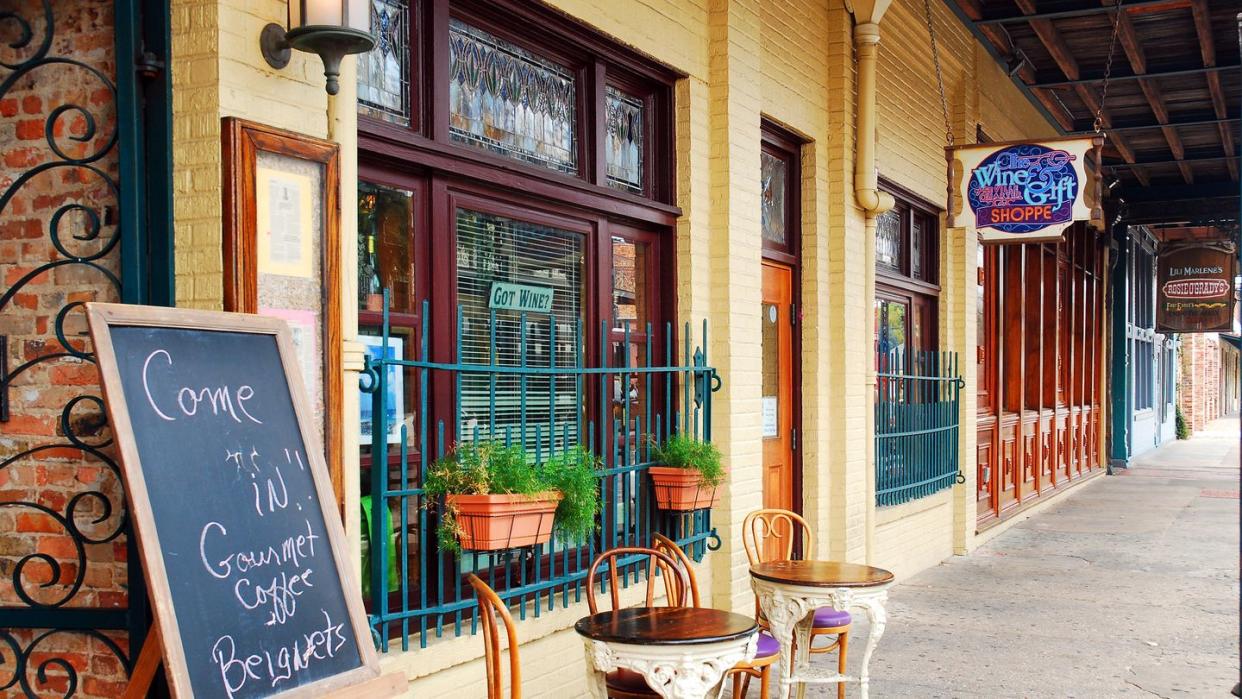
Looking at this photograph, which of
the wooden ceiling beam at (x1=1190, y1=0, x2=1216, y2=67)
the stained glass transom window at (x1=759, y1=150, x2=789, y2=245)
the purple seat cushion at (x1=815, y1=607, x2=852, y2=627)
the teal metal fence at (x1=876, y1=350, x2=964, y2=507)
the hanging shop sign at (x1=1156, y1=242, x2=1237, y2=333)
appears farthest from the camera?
the hanging shop sign at (x1=1156, y1=242, x2=1237, y2=333)

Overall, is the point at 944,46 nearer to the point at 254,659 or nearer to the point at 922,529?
the point at 922,529

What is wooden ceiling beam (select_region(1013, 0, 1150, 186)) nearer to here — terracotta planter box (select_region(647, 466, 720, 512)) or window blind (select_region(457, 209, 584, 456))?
terracotta planter box (select_region(647, 466, 720, 512))

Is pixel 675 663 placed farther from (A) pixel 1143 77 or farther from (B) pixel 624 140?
(A) pixel 1143 77

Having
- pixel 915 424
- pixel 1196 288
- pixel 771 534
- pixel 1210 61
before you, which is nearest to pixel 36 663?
pixel 771 534

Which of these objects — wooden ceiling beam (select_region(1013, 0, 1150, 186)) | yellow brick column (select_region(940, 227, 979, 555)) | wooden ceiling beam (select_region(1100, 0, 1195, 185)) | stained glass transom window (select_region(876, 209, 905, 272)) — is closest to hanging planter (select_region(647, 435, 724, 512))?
stained glass transom window (select_region(876, 209, 905, 272))

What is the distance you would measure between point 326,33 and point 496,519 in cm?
169

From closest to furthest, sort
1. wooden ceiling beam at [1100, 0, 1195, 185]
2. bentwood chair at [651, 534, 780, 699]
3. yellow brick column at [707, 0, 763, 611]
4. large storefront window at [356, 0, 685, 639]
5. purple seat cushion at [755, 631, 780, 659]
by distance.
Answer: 1. large storefront window at [356, 0, 685, 639]
2. bentwood chair at [651, 534, 780, 699]
3. purple seat cushion at [755, 631, 780, 659]
4. yellow brick column at [707, 0, 763, 611]
5. wooden ceiling beam at [1100, 0, 1195, 185]

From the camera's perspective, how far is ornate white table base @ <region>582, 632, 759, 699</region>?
3.55m

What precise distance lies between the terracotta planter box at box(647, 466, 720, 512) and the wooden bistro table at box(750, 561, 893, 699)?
0.46 meters

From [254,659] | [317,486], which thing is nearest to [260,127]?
[317,486]

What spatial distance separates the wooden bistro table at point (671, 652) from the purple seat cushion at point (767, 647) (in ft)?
1.86

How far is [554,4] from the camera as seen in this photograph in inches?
186

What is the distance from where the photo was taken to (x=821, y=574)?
16.0ft

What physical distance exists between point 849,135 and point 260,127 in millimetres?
5093
